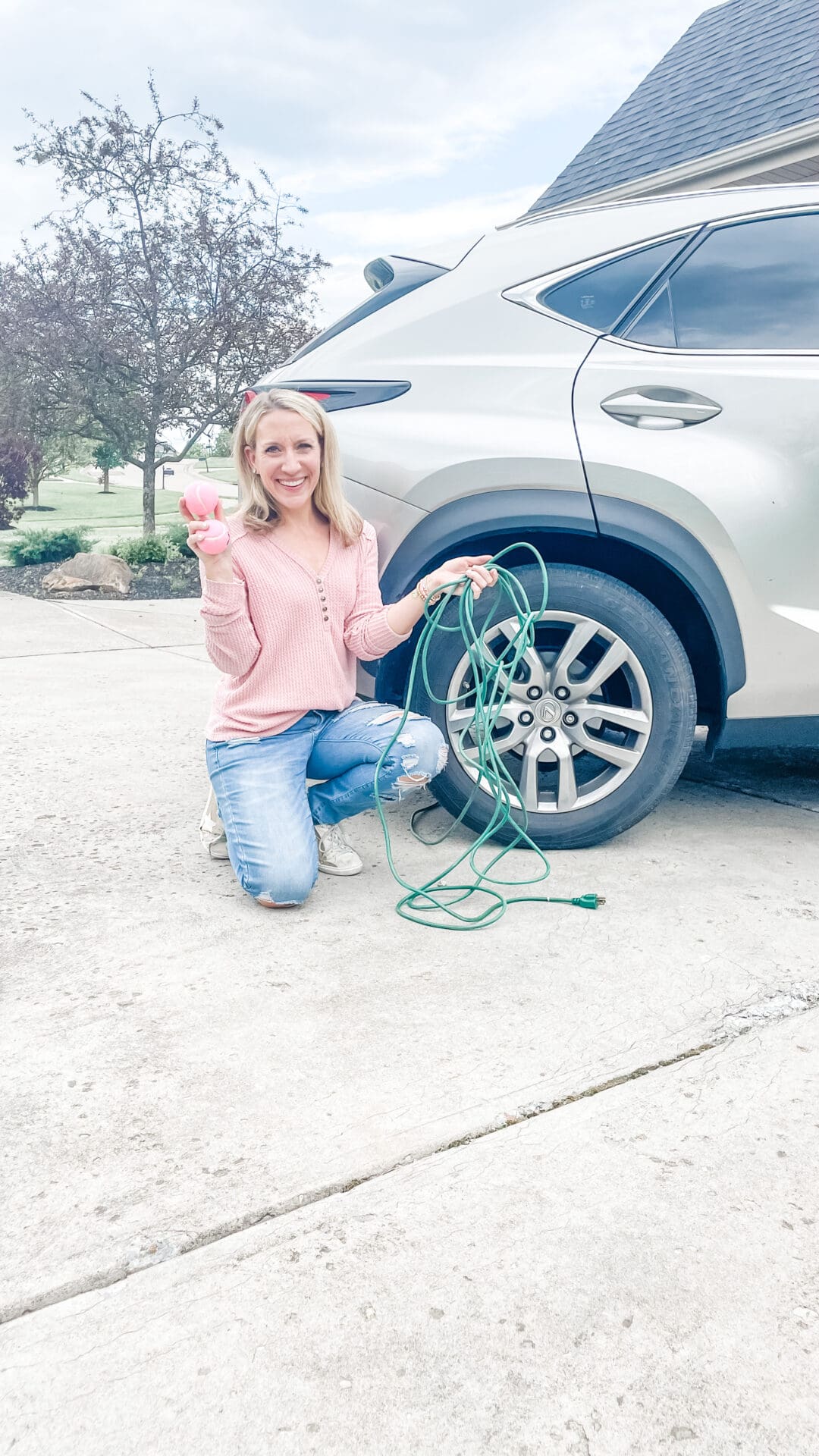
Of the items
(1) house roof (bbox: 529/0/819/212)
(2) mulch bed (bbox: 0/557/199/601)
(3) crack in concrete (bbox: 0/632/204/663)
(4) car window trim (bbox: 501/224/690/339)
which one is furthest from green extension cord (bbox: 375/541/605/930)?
(1) house roof (bbox: 529/0/819/212)

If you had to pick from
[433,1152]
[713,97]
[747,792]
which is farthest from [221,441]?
[433,1152]

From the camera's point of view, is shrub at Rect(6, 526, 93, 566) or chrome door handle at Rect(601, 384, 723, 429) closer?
chrome door handle at Rect(601, 384, 723, 429)

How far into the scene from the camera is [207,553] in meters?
2.58

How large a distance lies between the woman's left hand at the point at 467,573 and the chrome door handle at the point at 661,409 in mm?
521

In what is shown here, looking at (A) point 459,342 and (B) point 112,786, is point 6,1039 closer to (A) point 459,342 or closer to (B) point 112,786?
(B) point 112,786

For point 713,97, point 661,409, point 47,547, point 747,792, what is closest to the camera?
point 661,409

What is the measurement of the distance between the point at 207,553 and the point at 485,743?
0.86 m

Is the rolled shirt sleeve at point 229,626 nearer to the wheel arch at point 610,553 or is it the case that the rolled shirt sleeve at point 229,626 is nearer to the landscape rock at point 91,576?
the wheel arch at point 610,553

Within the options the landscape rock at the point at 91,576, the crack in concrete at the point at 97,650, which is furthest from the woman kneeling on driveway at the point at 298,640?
the landscape rock at the point at 91,576

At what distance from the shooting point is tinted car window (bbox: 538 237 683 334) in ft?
9.45

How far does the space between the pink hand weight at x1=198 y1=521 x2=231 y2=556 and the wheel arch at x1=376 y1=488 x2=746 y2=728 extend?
1.79 ft

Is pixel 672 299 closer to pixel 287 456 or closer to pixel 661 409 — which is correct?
pixel 661 409

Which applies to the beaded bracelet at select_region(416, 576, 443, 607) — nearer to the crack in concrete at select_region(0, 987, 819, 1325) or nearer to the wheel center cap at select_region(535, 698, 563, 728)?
the wheel center cap at select_region(535, 698, 563, 728)

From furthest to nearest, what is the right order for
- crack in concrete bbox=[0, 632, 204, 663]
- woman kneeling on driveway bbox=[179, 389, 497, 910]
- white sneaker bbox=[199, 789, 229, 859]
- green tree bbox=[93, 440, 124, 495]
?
green tree bbox=[93, 440, 124, 495] → crack in concrete bbox=[0, 632, 204, 663] → white sneaker bbox=[199, 789, 229, 859] → woman kneeling on driveway bbox=[179, 389, 497, 910]
